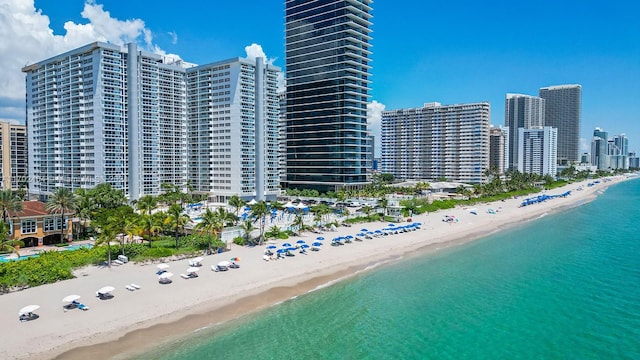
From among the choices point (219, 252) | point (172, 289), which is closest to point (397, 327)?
point (172, 289)

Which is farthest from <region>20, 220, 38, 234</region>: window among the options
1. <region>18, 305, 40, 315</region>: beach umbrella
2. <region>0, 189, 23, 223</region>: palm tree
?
<region>18, 305, 40, 315</region>: beach umbrella

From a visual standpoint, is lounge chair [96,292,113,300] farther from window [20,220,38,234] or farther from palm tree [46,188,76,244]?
window [20,220,38,234]

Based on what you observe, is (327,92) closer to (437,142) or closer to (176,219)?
(176,219)

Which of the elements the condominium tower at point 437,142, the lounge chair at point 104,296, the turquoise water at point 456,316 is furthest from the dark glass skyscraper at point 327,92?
the lounge chair at point 104,296

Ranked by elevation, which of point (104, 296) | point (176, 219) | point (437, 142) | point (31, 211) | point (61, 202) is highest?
point (437, 142)

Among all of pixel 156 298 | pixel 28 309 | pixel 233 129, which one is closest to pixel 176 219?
pixel 156 298
